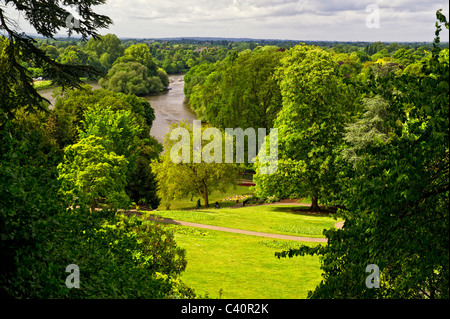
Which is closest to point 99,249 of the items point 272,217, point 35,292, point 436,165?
point 35,292

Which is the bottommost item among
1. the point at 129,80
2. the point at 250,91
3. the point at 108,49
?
the point at 250,91

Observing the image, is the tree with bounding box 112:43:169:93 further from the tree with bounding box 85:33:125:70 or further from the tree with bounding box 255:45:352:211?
the tree with bounding box 255:45:352:211

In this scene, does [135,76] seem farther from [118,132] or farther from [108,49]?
[118,132]

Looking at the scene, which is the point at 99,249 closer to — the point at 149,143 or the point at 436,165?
the point at 436,165

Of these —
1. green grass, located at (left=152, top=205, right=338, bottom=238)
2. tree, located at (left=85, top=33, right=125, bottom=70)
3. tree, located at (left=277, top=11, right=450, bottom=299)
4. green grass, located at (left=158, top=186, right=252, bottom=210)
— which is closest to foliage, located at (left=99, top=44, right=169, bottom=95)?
tree, located at (left=85, top=33, right=125, bottom=70)

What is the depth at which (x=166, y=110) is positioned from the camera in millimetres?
86812

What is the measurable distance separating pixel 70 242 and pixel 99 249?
0.93 meters

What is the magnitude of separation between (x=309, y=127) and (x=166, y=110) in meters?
59.3

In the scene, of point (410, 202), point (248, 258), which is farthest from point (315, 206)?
point (410, 202)

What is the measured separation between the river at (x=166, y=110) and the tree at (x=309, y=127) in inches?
1219

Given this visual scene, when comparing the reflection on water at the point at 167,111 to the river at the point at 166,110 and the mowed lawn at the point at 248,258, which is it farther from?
the mowed lawn at the point at 248,258

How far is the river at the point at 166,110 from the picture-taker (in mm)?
70469

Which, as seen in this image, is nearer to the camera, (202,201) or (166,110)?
(202,201)
